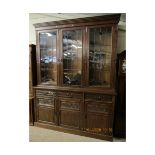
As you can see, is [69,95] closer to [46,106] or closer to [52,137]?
[46,106]

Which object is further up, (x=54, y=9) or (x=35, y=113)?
(x=54, y=9)

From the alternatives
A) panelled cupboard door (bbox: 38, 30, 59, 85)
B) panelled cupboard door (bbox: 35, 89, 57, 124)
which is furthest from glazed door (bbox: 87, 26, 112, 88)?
panelled cupboard door (bbox: 35, 89, 57, 124)

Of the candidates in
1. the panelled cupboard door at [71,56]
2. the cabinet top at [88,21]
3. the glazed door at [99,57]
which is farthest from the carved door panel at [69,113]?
the cabinet top at [88,21]

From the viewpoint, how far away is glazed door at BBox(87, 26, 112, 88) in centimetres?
212

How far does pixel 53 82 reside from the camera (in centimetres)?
244

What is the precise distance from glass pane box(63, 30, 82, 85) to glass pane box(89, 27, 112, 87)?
0.55 ft

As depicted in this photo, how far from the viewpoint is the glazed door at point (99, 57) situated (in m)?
2.12

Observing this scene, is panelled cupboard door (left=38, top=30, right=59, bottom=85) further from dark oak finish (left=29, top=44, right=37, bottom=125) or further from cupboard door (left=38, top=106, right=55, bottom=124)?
cupboard door (left=38, top=106, right=55, bottom=124)

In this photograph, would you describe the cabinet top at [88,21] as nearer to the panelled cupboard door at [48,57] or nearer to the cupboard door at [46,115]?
the panelled cupboard door at [48,57]

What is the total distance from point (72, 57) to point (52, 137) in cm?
114

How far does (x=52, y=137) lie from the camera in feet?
7.36
